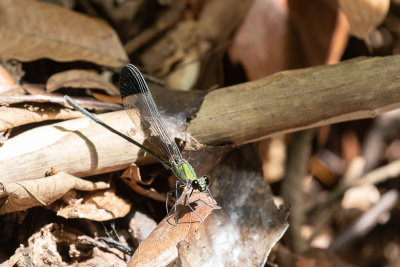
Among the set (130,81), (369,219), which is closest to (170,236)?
(130,81)

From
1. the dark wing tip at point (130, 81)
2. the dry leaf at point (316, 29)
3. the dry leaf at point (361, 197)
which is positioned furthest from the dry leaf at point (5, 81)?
the dry leaf at point (361, 197)

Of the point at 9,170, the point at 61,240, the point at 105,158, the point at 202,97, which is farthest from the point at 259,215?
the point at 9,170

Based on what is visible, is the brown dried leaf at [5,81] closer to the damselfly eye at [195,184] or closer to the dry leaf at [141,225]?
the dry leaf at [141,225]

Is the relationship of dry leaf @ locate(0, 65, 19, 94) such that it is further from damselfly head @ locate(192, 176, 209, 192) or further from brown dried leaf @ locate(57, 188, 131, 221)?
damselfly head @ locate(192, 176, 209, 192)

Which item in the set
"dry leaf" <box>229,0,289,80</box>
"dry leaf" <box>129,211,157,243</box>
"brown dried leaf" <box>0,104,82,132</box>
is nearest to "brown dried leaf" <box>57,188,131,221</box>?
"dry leaf" <box>129,211,157,243</box>

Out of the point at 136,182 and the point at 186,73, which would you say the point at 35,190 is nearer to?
the point at 136,182

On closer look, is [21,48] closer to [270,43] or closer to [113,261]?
[113,261]
